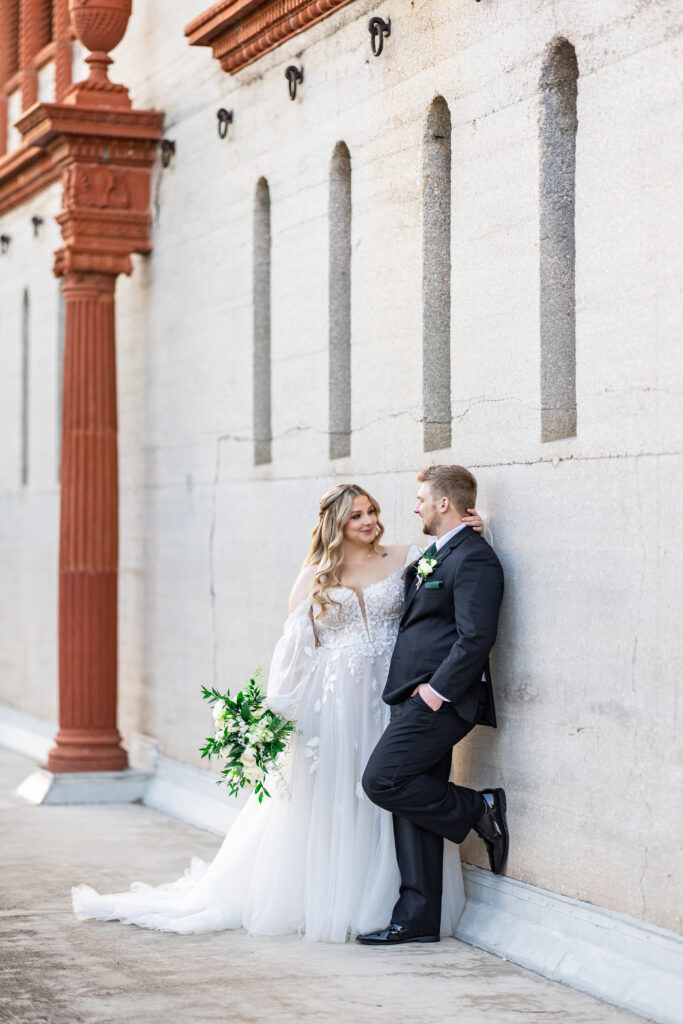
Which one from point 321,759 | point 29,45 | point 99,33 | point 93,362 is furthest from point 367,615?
point 29,45

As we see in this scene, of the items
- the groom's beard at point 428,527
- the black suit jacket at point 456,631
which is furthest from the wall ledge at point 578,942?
the groom's beard at point 428,527

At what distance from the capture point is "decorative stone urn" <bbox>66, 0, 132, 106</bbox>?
1225 cm

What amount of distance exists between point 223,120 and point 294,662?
448 centimetres

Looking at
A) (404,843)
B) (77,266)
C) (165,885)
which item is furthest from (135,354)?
(404,843)

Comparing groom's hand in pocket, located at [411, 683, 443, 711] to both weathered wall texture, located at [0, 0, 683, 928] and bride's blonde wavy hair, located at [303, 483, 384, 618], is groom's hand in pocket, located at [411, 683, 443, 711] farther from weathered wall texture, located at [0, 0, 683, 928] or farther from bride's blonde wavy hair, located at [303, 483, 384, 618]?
bride's blonde wavy hair, located at [303, 483, 384, 618]

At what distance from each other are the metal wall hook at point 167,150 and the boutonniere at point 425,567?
215 inches

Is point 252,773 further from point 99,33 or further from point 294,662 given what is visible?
point 99,33

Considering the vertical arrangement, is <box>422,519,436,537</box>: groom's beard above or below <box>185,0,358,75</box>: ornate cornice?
below

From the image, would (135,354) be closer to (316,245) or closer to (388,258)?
(316,245)

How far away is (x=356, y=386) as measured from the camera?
912 centimetres

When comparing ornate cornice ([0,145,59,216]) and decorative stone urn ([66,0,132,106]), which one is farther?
ornate cornice ([0,145,59,216])

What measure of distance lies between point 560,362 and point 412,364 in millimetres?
1396

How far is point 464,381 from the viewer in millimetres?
7879

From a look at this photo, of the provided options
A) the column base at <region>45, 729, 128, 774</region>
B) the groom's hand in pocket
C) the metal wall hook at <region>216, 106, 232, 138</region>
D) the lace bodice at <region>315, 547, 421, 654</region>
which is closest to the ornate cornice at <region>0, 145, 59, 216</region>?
the metal wall hook at <region>216, 106, 232, 138</region>
